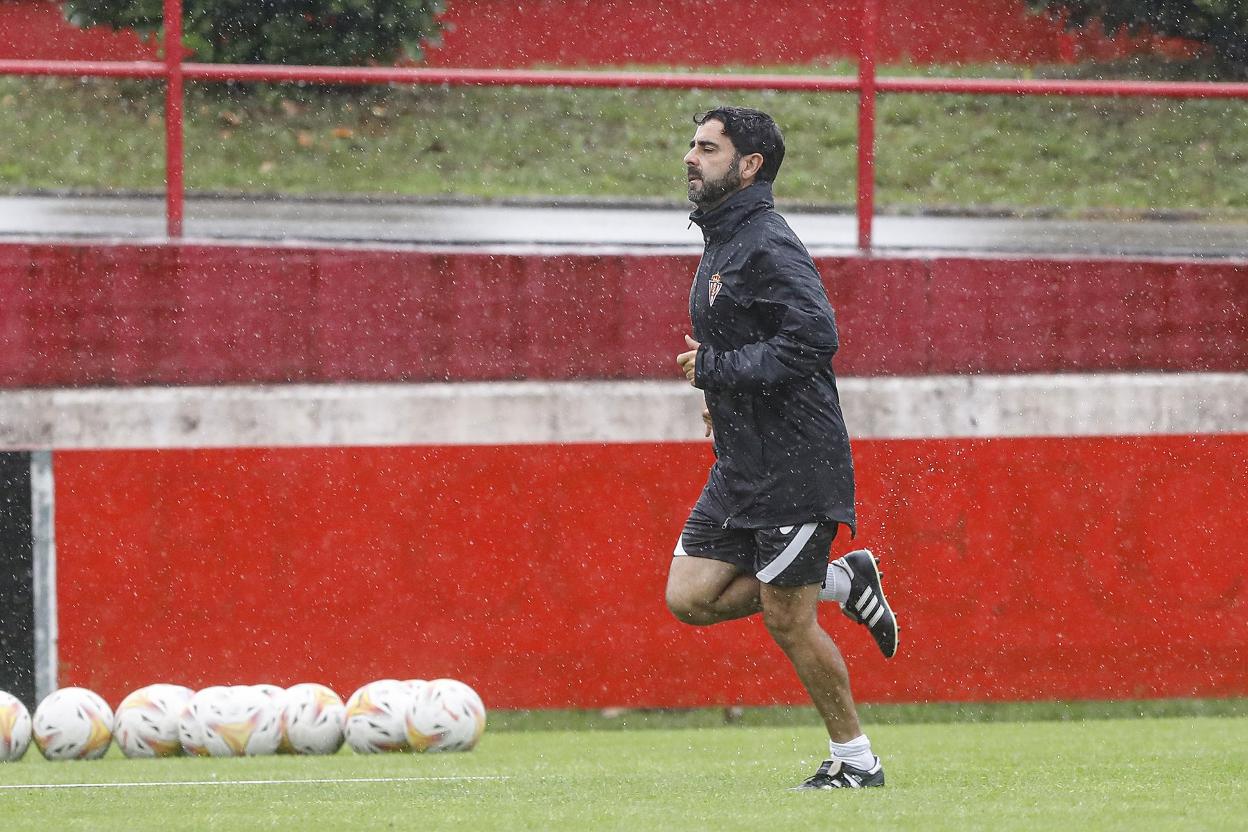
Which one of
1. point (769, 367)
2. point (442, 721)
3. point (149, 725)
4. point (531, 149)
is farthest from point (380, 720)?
point (531, 149)

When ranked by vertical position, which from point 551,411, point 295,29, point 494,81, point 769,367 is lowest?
point 551,411

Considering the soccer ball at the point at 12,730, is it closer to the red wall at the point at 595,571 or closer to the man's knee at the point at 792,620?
the red wall at the point at 595,571

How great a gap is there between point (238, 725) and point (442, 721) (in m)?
0.75

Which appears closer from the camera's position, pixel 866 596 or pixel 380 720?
pixel 866 596

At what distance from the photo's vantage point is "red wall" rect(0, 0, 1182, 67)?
10.4 m

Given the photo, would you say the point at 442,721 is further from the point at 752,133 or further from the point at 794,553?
the point at 752,133

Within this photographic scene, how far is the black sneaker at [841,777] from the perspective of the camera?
557cm

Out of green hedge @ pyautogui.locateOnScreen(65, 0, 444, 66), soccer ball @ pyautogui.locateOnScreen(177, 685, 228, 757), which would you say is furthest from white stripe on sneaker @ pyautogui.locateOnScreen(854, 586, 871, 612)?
green hedge @ pyautogui.locateOnScreen(65, 0, 444, 66)

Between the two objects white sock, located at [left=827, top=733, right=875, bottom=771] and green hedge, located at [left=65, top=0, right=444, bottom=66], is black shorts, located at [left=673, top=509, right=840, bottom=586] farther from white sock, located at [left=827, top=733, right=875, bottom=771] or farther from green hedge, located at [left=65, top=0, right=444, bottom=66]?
green hedge, located at [left=65, top=0, right=444, bottom=66]

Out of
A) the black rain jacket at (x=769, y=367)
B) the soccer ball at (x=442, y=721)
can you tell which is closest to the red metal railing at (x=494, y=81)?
the soccer ball at (x=442, y=721)

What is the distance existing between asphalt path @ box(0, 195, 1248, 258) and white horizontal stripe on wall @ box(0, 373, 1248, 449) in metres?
0.68

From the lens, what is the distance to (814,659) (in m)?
5.55

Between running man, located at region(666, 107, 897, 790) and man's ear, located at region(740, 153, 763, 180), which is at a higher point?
man's ear, located at region(740, 153, 763, 180)

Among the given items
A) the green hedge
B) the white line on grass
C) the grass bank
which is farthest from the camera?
the grass bank
